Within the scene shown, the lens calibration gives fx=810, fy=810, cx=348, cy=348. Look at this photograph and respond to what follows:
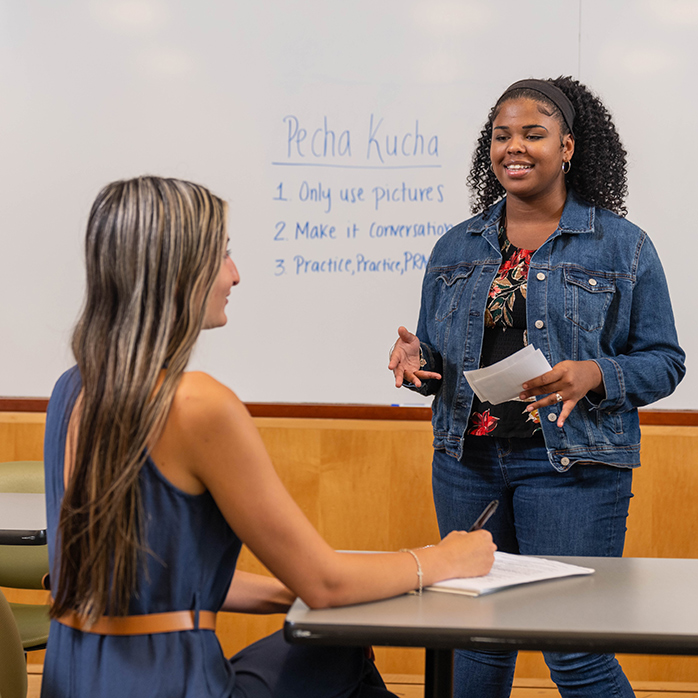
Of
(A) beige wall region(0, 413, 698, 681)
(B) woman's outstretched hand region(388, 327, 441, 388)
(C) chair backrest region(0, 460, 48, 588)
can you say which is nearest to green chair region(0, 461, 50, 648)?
(C) chair backrest region(0, 460, 48, 588)

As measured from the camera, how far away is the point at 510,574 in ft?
3.71

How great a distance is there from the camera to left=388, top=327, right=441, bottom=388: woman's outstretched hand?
1757 mm

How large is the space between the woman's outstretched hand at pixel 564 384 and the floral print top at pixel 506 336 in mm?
87

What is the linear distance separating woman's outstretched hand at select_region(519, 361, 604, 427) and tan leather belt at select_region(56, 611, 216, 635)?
2.62 ft

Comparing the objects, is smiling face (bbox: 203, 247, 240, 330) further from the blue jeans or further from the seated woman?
the blue jeans

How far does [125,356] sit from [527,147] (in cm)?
108

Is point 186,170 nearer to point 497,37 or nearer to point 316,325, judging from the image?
point 316,325

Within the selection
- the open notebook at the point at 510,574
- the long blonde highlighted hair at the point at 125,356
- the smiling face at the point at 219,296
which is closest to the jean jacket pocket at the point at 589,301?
the open notebook at the point at 510,574

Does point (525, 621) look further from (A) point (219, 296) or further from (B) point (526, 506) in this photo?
(B) point (526, 506)

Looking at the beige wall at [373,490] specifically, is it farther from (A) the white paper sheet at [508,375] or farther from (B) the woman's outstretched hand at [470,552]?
(B) the woman's outstretched hand at [470,552]

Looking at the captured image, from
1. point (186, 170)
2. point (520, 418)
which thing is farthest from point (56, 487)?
point (186, 170)

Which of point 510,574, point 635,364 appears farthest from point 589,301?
point 510,574

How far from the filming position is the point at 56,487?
1079 mm

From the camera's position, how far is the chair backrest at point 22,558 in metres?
2.20
